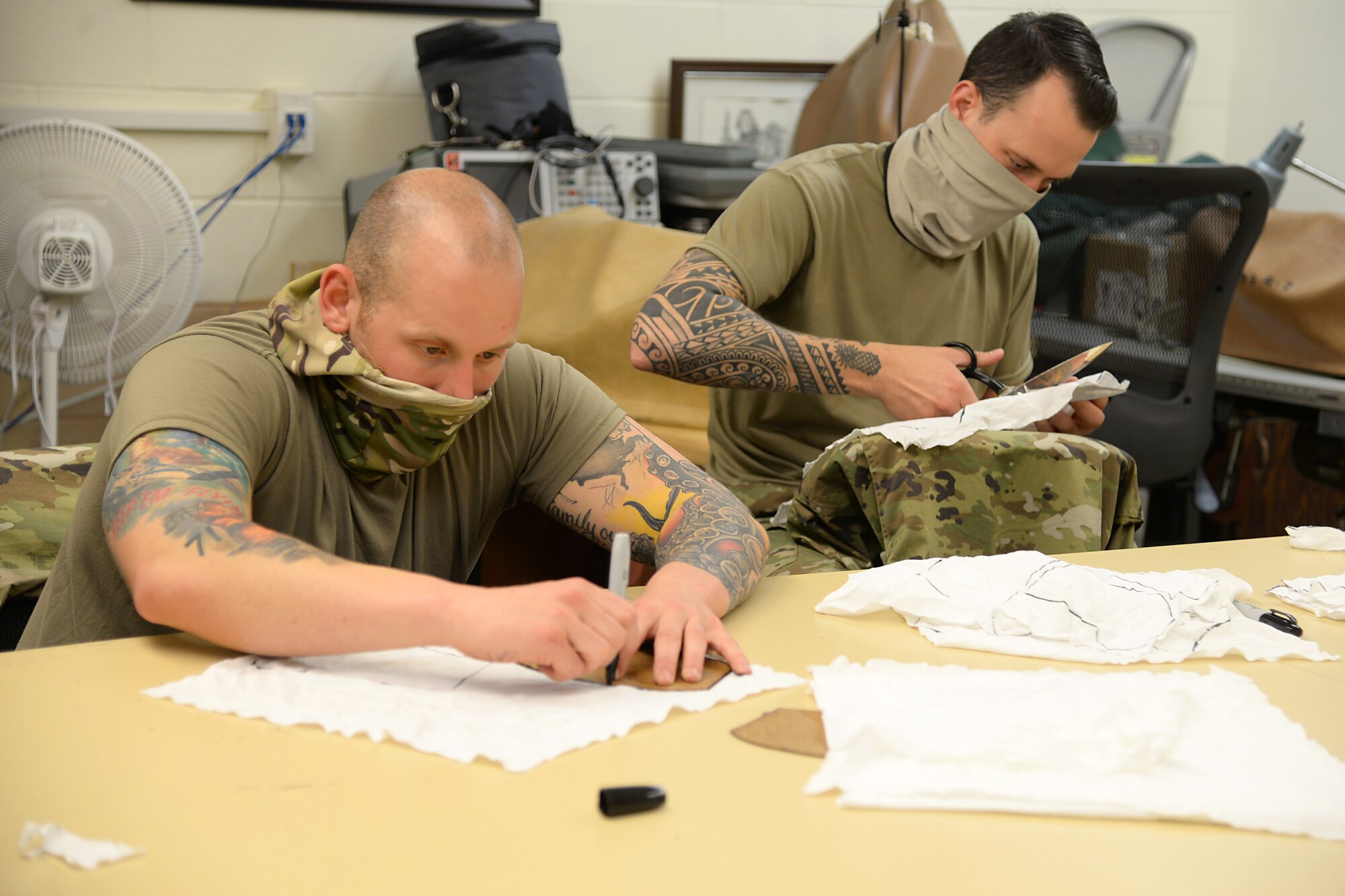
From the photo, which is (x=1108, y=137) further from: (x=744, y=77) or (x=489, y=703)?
(x=489, y=703)

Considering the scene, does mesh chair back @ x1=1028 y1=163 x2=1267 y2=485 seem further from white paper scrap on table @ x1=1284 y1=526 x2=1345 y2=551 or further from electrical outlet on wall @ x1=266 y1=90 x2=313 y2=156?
electrical outlet on wall @ x1=266 y1=90 x2=313 y2=156

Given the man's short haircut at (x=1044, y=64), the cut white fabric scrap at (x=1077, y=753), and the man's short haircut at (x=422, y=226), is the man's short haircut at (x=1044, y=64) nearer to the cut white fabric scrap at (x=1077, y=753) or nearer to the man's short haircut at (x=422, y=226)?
the man's short haircut at (x=422, y=226)

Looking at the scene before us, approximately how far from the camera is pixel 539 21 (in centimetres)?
267

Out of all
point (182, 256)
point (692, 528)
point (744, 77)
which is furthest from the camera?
point (744, 77)

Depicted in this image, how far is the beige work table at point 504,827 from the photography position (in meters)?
0.60

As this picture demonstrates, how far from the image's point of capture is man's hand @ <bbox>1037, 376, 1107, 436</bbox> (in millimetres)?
1653

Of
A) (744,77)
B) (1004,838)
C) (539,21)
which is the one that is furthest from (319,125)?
(1004,838)

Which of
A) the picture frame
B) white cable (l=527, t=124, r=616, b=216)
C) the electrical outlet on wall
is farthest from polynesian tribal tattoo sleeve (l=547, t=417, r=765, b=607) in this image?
the picture frame

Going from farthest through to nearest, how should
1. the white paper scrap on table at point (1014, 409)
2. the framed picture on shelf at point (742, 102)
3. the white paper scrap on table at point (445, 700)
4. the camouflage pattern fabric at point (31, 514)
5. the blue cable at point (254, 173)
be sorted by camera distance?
the framed picture on shelf at point (742, 102) < the blue cable at point (254, 173) < the white paper scrap on table at point (1014, 409) < the camouflage pattern fabric at point (31, 514) < the white paper scrap on table at point (445, 700)

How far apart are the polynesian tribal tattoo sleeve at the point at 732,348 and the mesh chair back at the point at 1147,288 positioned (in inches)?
28.1

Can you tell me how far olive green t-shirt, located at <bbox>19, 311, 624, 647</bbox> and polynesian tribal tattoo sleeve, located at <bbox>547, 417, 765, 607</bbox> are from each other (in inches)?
0.7

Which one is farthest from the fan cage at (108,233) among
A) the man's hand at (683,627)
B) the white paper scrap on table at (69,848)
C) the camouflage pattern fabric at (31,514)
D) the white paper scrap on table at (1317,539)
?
the white paper scrap on table at (1317,539)

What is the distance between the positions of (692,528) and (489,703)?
1.29ft

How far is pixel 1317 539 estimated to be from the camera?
1.27 meters
